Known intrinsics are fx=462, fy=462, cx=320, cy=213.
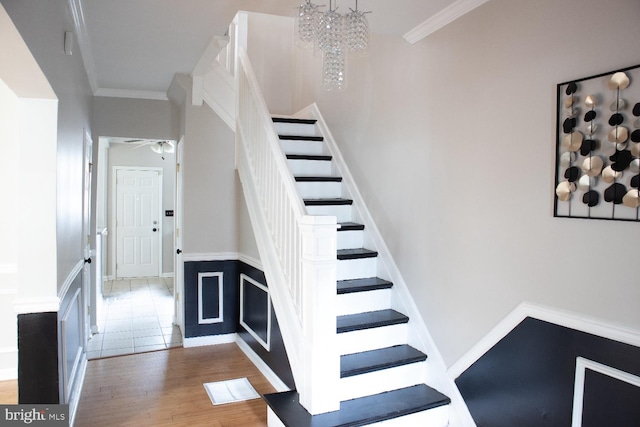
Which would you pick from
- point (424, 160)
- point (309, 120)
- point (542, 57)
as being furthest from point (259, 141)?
point (542, 57)

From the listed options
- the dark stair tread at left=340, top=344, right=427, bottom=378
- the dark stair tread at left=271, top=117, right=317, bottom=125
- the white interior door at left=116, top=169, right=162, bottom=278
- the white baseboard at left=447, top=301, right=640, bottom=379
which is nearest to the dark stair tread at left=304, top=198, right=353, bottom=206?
the dark stair tread at left=271, top=117, right=317, bottom=125

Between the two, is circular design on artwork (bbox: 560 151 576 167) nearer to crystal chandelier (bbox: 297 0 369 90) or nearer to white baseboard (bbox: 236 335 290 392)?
crystal chandelier (bbox: 297 0 369 90)

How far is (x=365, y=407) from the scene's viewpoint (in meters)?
2.79

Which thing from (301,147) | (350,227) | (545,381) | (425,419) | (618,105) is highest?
(301,147)

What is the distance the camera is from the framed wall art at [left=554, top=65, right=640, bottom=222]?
1.84 metres

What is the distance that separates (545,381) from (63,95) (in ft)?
9.79

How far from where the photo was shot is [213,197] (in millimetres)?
4918

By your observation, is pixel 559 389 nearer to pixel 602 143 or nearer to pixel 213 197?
pixel 602 143

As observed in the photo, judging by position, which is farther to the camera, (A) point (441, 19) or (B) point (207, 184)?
(B) point (207, 184)

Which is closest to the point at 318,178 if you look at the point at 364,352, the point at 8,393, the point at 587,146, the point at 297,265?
the point at 297,265

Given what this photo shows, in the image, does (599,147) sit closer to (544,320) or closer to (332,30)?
(544,320)

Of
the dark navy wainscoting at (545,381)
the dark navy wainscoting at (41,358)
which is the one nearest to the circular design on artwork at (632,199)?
the dark navy wainscoting at (545,381)

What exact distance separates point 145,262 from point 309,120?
5.63 meters

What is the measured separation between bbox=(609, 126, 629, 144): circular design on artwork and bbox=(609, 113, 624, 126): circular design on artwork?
0.07 ft
